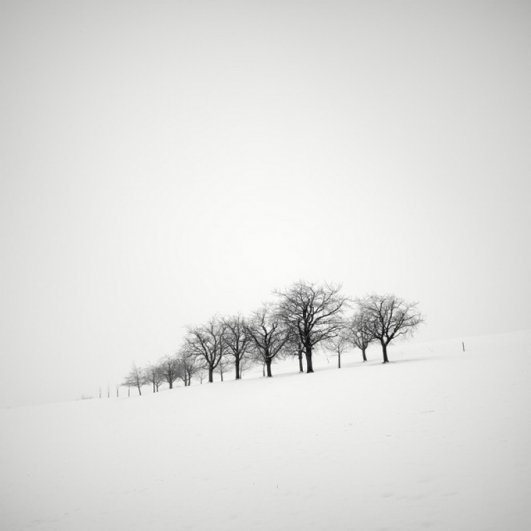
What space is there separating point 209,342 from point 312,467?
3752 cm

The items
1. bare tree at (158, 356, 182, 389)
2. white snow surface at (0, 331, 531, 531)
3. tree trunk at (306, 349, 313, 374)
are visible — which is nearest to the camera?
white snow surface at (0, 331, 531, 531)

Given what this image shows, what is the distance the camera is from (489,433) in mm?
9375

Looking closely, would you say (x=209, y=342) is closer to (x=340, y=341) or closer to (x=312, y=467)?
(x=340, y=341)

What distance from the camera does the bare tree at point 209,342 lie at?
43250 millimetres

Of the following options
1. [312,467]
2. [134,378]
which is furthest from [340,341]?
[134,378]

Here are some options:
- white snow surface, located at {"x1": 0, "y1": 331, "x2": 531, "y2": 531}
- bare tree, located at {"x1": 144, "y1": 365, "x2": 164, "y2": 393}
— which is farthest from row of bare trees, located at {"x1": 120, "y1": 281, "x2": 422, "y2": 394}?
bare tree, located at {"x1": 144, "y1": 365, "x2": 164, "y2": 393}

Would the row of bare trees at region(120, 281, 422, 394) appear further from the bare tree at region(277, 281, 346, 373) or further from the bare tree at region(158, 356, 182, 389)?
the bare tree at region(158, 356, 182, 389)

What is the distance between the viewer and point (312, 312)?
36750 mm

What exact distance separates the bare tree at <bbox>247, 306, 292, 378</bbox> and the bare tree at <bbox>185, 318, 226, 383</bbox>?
6392mm

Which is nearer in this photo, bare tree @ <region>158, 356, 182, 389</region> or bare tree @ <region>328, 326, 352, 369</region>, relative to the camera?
bare tree @ <region>328, 326, 352, 369</region>

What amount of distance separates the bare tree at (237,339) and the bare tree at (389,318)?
1727 cm

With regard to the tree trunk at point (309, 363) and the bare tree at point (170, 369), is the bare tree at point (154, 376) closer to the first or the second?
the bare tree at point (170, 369)

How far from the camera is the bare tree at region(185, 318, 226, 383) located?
4325 cm

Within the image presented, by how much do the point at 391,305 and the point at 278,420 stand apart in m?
25.8
